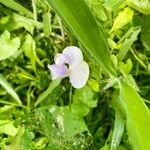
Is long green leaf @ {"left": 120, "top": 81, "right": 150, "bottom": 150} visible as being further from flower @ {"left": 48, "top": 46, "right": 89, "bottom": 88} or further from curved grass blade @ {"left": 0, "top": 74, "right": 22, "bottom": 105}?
curved grass blade @ {"left": 0, "top": 74, "right": 22, "bottom": 105}

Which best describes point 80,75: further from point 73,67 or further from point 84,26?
point 84,26

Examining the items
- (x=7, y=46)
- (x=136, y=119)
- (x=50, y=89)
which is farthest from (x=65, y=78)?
(x=136, y=119)

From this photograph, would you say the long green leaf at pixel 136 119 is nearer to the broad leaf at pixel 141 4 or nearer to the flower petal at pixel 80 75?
the flower petal at pixel 80 75

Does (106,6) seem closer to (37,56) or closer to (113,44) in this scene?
(113,44)

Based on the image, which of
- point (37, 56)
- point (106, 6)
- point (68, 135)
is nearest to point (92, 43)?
point (106, 6)

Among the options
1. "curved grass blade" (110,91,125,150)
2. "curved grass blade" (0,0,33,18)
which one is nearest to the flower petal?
"curved grass blade" (110,91,125,150)

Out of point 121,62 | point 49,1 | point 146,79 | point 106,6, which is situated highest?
point 49,1
